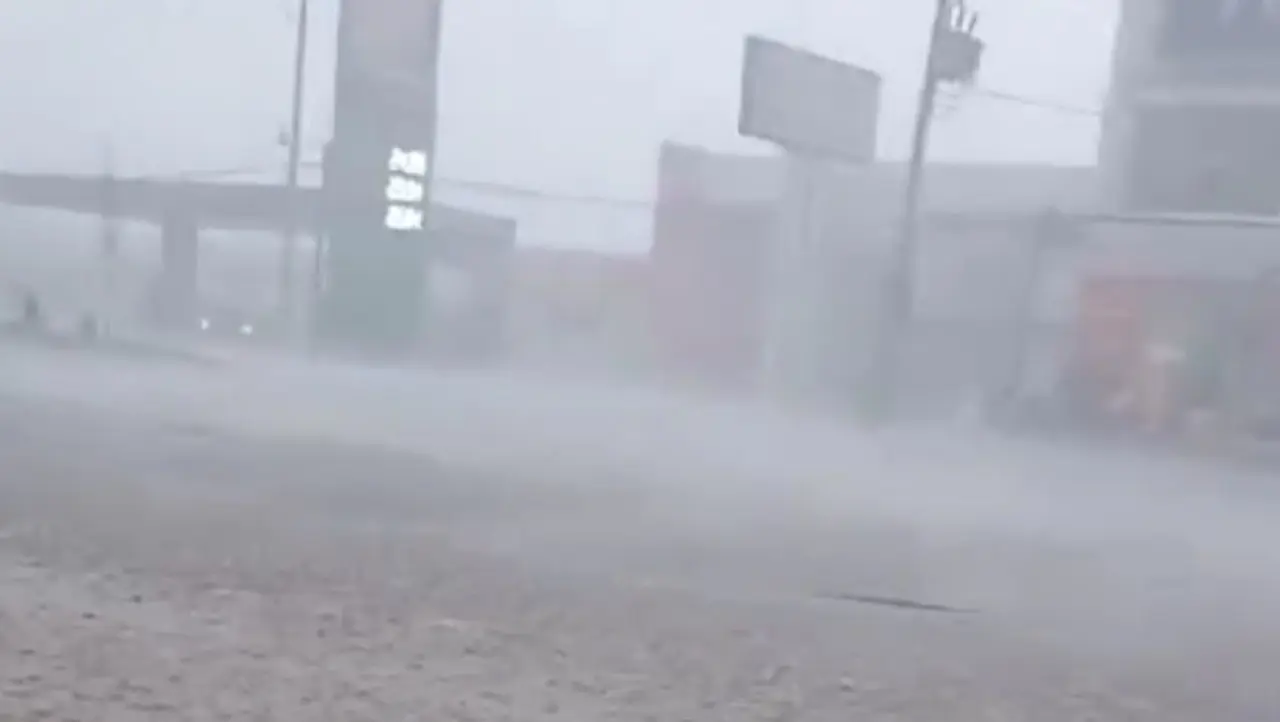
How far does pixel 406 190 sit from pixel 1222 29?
36.0 ft

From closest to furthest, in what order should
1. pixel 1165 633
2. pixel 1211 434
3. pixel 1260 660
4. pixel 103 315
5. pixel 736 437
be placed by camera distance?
pixel 1260 660 < pixel 1165 633 < pixel 736 437 < pixel 1211 434 < pixel 103 315

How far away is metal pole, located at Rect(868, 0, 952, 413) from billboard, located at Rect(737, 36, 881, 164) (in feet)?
6.49

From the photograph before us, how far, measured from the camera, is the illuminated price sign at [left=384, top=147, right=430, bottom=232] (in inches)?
979

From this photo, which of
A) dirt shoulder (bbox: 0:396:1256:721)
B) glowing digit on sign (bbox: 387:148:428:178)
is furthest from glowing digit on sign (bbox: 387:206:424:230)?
dirt shoulder (bbox: 0:396:1256:721)

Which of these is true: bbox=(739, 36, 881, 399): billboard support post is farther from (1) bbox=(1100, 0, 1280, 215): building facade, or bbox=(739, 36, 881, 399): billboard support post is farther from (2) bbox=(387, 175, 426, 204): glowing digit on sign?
(2) bbox=(387, 175, 426, 204): glowing digit on sign

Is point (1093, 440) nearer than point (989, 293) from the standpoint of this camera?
Yes

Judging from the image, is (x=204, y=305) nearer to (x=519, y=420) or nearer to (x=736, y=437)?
(x=519, y=420)

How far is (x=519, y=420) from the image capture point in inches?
625

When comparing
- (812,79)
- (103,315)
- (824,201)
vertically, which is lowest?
(103,315)

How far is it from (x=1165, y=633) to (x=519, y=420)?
31.5ft

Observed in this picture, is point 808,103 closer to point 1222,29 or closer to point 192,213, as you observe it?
point 1222,29

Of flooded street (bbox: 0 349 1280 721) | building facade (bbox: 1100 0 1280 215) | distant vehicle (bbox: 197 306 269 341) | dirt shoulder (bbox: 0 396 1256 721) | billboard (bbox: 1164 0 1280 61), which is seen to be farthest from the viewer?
distant vehicle (bbox: 197 306 269 341)

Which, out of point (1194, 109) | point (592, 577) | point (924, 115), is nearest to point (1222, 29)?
point (1194, 109)

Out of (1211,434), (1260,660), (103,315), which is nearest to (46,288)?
(103,315)
